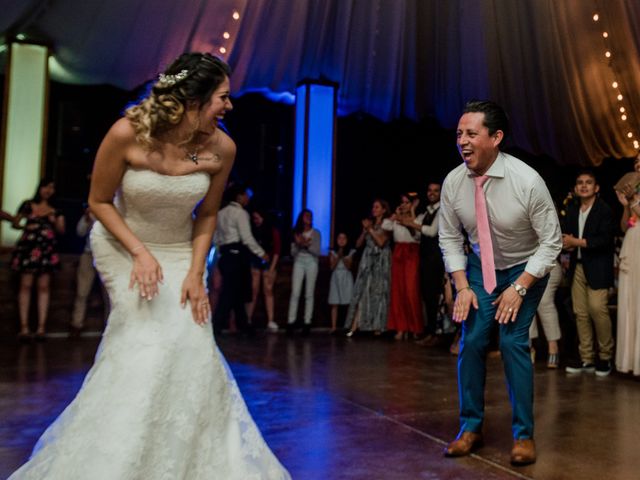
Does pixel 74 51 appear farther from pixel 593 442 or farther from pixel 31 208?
pixel 593 442

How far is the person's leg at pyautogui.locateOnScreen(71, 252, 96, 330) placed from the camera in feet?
22.5

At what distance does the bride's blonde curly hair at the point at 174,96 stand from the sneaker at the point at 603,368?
14.0 ft

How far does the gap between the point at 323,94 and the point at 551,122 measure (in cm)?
300

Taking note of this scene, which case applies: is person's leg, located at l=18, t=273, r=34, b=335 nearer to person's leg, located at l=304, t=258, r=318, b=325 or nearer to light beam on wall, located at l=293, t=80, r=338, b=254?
person's leg, located at l=304, t=258, r=318, b=325

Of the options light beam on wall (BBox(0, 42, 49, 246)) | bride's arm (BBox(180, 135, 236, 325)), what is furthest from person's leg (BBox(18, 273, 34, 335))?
bride's arm (BBox(180, 135, 236, 325))

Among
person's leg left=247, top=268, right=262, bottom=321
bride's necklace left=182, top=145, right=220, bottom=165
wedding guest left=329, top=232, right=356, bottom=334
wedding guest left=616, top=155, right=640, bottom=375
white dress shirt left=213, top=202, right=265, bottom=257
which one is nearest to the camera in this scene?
bride's necklace left=182, top=145, right=220, bottom=165

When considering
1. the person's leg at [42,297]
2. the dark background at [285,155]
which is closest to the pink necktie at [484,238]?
the person's leg at [42,297]

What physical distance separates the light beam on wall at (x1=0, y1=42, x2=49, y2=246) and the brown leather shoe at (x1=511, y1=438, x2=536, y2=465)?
6698 millimetres

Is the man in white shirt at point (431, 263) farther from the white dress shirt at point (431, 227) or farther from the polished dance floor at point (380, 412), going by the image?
the polished dance floor at point (380, 412)

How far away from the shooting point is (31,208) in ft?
20.8

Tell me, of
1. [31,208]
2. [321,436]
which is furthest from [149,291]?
[31,208]

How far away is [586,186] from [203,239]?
3785 mm

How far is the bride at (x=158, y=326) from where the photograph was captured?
72.1 inches

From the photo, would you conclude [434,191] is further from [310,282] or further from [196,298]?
[196,298]
